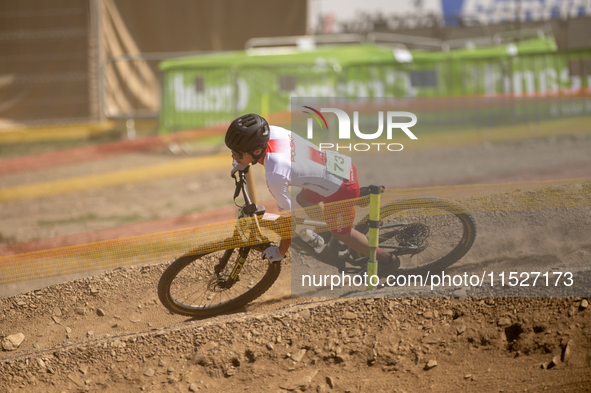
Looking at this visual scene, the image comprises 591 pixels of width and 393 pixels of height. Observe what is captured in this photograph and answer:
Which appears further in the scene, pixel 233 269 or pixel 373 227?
pixel 233 269

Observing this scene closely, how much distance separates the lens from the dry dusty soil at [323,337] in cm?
379

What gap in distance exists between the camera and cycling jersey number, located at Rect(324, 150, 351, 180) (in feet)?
13.2

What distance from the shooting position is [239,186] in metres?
3.91

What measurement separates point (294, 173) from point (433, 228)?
1541 millimetres

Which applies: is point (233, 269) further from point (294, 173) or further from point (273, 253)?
point (294, 173)

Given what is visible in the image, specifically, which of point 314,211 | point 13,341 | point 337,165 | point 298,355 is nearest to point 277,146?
point 337,165

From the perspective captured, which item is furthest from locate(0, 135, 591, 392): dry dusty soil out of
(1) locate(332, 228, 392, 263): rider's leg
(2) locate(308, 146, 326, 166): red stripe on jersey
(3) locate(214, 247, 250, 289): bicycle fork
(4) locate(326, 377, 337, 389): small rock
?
(2) locate(308, 146, 326, 166): red stripe on jersey

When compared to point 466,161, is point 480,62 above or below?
above

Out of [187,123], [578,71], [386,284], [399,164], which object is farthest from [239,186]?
[578,71]

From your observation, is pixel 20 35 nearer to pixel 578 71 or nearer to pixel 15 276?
pixel 15 276

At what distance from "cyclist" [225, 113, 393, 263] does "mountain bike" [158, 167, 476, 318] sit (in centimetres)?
12

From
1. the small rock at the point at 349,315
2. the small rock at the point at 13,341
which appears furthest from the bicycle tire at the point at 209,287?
the small rock at the point at 13,341

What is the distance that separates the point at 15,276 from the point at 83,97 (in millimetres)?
10690

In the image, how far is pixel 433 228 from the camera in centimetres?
461
